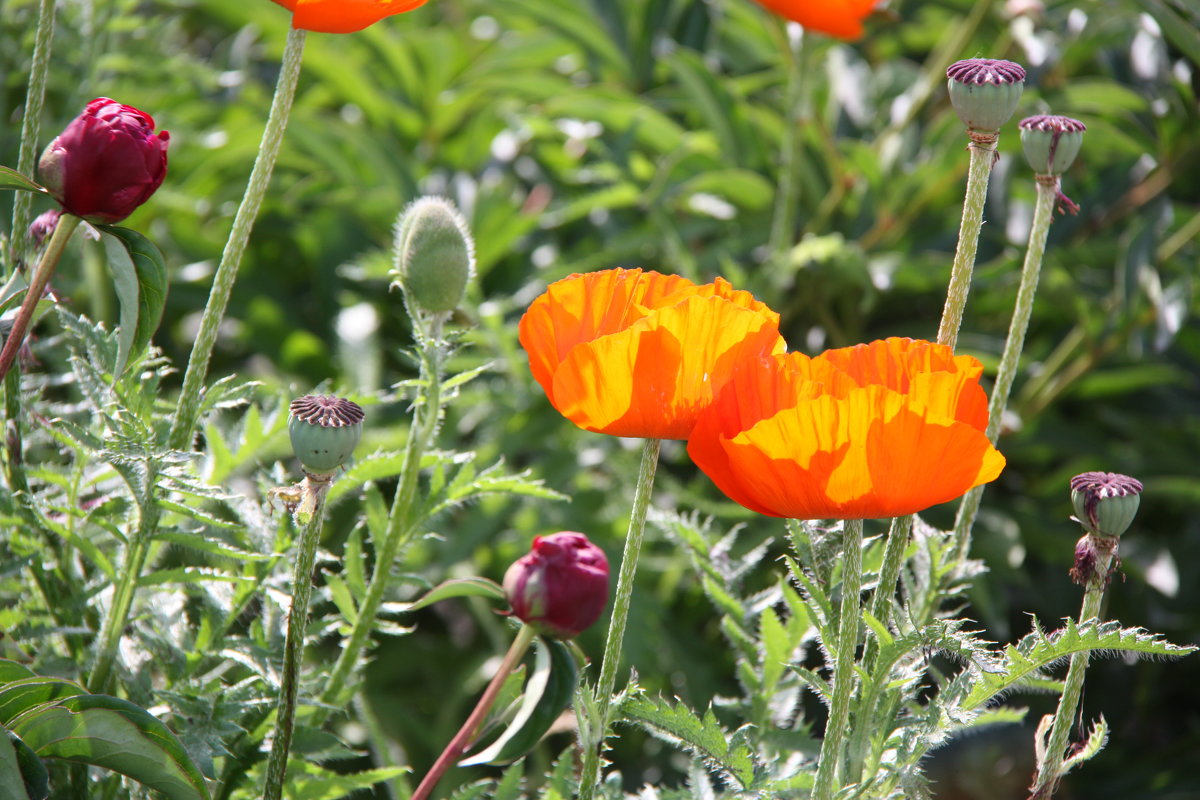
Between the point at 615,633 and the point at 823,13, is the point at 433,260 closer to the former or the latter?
the point at 615,633

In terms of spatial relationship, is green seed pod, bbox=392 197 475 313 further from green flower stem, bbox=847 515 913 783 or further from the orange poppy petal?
green flower stem, bbox=847 515 913 783

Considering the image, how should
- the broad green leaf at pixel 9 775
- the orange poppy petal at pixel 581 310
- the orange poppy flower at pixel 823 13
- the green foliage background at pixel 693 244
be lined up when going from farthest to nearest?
the green foliage background at pixel 693 244 → the orange poppy flower at pixel 823 13 → the orange poppy petal at pixel 581 310 → the broad green leaf at pixel 9 775

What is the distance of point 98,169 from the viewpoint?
1.79 feet

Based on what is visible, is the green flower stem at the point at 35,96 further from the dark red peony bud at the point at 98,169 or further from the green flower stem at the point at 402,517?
the green flower stem at the point at 402,517

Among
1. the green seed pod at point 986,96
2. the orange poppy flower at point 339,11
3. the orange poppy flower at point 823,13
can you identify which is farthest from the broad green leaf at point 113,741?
the orange poppy flower at point 823,13

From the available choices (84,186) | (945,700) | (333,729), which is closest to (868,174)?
(333,729)

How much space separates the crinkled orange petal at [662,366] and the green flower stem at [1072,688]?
193mm

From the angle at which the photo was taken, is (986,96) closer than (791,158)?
Yes

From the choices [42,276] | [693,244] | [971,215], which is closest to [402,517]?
[42,276]

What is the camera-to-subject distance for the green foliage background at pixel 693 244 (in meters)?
1.41

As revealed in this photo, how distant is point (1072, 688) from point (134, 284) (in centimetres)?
49

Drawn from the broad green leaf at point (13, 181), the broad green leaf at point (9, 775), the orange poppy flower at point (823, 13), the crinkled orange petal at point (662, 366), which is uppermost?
the orange poppy flower at point (823, 13)

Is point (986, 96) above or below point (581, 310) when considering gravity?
above

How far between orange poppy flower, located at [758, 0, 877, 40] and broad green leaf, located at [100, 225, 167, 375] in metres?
0.82
